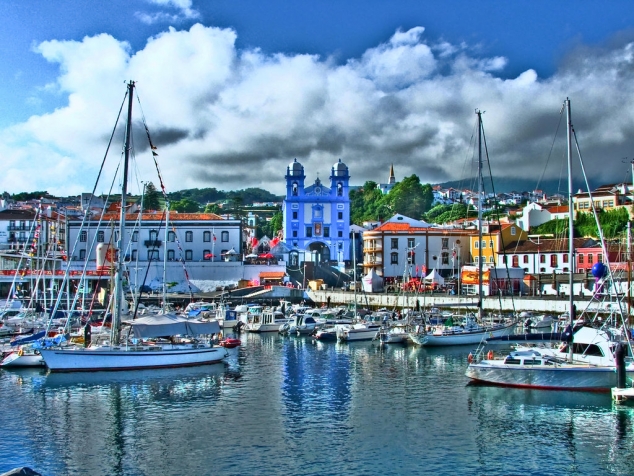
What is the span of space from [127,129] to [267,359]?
51.6 feet

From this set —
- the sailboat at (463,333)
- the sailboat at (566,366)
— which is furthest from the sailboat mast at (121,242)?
the sailboat at (463,333)

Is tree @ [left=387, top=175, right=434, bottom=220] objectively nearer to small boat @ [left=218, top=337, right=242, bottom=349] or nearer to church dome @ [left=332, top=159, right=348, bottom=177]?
church dome @ [left=332, top=159, right=348, bottom=177]

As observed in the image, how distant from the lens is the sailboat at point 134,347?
→ 36594 mm

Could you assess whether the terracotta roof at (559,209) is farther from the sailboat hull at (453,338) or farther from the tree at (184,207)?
the tree at (184,207)

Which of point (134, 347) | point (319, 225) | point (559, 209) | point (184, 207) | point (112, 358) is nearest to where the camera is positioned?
point (112, 358)

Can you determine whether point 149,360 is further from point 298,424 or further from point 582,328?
point 582,328

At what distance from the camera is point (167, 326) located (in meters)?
38.6

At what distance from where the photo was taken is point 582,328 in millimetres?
32219

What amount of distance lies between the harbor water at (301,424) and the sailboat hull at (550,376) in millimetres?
393

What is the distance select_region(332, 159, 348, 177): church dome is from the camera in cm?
11375

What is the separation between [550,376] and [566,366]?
80 cm

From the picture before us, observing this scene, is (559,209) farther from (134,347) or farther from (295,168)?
(134,347)

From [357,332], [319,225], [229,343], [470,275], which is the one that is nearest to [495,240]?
[470,275]

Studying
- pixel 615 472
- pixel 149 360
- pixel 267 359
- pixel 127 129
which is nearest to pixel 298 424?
pixel 615 472
